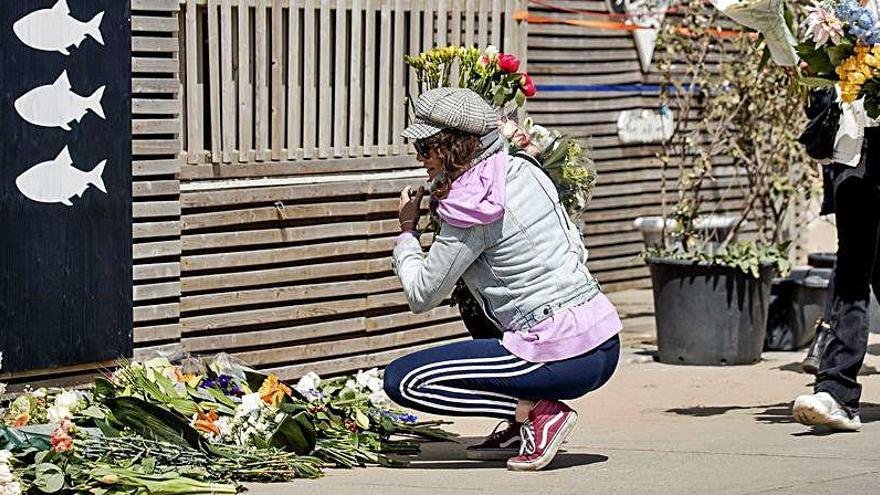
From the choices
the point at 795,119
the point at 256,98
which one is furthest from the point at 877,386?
the point at 256,98

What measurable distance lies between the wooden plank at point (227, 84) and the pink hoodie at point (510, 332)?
89.2 inches

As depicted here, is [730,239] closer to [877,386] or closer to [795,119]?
[795,119]

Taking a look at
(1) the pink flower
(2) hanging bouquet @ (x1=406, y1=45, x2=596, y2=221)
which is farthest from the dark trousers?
(2) hanging bouquet @ (x1=406, y1=45, x2=596, y2=221)

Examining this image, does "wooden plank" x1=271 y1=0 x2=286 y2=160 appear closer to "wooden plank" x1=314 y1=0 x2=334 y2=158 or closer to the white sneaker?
"wooden plank" x1=314 y1=0 x2=334 y2=158

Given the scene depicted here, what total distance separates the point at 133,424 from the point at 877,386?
4287 mm

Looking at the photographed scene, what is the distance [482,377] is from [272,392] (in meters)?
0.95

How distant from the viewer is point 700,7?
11.2m

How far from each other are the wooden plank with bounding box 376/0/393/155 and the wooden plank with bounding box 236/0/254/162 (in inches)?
36.1

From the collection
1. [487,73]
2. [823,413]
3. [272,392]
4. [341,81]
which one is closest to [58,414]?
[272,392]

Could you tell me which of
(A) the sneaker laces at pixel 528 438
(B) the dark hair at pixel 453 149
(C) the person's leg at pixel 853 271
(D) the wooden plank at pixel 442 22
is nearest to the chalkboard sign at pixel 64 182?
(B) the dark hair at pixel 453 149

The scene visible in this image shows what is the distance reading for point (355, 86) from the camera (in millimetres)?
8977

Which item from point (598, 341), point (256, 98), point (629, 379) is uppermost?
point (256, 98)

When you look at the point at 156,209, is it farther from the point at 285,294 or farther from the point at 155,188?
the point at 285,294

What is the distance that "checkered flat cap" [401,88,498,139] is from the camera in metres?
6.30
